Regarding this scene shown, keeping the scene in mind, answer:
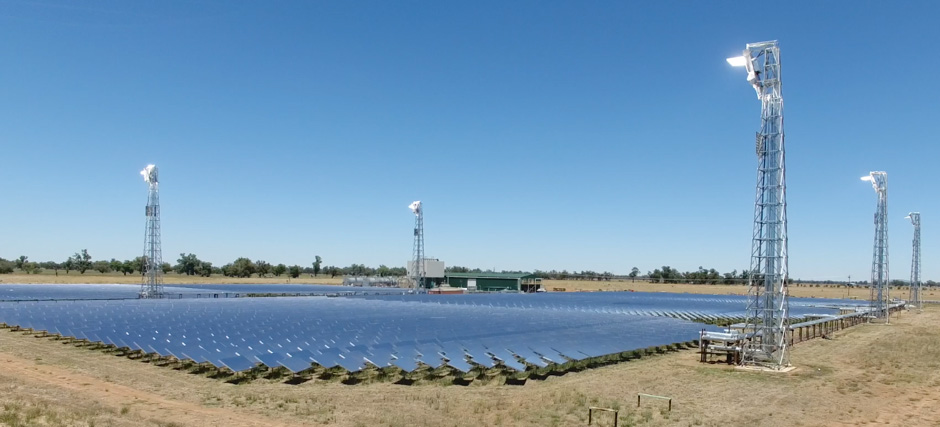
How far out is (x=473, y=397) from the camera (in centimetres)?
→ 2075

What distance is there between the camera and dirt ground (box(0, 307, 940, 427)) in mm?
17391

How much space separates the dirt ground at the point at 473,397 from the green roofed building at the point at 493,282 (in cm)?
9217

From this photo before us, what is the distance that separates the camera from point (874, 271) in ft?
191

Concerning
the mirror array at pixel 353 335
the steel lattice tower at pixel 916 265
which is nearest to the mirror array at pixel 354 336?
the mirror array at pixel 353 335

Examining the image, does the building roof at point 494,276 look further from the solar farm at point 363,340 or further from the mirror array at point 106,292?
the solar farm at point 363,340

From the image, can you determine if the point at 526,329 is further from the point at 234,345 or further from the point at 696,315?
the point at 696,315

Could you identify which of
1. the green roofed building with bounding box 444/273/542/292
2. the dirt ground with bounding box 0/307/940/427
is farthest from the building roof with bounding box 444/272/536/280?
the dirt ground with bounding box 0/307/940/427

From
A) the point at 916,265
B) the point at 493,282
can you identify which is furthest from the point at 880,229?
the point at 493,282

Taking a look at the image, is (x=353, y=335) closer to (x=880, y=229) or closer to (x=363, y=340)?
(x=363, y=340)

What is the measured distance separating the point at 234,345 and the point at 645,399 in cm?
1870

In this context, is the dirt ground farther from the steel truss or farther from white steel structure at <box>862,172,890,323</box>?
white steel structure at <box>862,172,890,323</box>

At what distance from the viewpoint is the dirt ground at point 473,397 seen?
1739cm

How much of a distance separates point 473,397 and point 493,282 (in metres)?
103

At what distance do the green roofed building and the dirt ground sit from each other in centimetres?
9217
